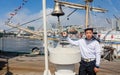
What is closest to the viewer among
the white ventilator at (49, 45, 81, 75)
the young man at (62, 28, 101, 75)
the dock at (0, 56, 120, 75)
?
the white ventilator at (49, 45, 81, 75)

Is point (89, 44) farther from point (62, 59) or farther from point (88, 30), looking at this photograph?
point (62, 59)

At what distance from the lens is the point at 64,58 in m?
4.39

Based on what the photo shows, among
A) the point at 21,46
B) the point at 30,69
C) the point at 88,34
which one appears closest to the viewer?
the point at 88,34

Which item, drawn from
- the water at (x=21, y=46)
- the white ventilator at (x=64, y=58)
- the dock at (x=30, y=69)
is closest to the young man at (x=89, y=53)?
the white ventilator at (x=64, y=58)

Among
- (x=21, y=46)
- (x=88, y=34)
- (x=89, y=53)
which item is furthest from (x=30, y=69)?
(x=21, y=46)

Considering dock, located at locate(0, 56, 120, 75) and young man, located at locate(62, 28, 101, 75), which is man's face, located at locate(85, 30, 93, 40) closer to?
young man, located at locate(62, 28, 101, 75)

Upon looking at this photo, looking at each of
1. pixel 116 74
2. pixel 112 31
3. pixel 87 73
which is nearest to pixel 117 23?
pixel 112 31

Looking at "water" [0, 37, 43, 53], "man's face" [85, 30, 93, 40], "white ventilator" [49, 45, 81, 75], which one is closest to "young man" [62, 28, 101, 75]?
"man's face" [85, 30, 93, 40]

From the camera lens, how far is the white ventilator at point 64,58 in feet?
14.4

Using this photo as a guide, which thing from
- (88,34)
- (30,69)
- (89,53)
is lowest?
(30,69)

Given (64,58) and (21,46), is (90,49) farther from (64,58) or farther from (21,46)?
(21,46)

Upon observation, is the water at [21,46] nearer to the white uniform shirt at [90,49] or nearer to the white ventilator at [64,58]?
the white uniform shirt at [90,49]

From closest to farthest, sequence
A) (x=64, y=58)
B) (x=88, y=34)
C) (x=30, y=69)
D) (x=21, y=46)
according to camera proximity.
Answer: (x=64, y=58)
(x=88, y=34)
(x=30, y=69)
(x=21, y=46)

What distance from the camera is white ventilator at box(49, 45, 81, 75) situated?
4386mm
